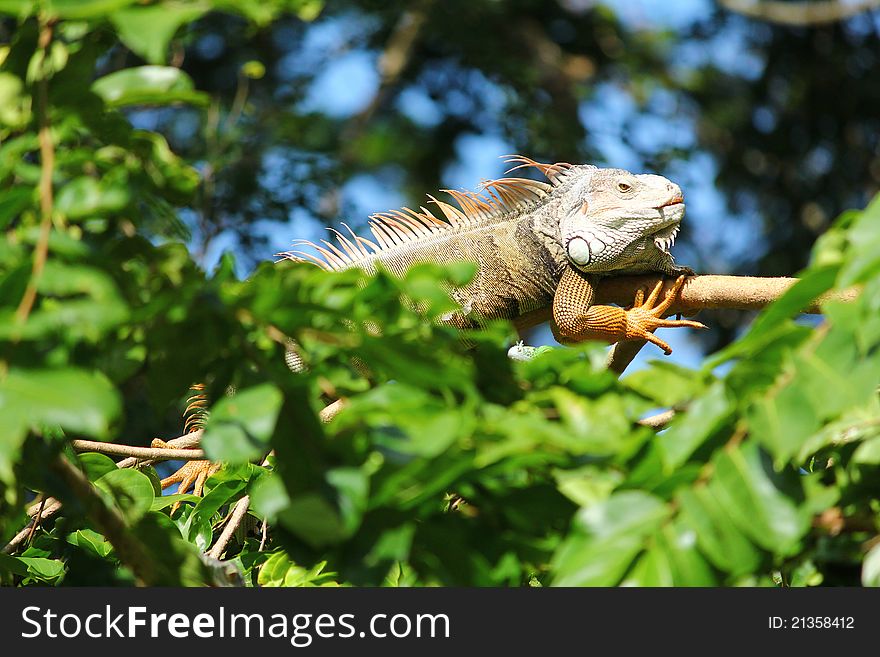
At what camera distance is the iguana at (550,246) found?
3666mm

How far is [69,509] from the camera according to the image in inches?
62.9

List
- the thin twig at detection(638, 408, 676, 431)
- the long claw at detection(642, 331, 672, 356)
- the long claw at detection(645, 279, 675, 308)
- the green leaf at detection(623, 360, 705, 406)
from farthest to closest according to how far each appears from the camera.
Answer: the long claw at detection(645, 279, 675, 308), the long claw at detection(642, 331, 672, 356), the thin twig at detection(638, 408, 676, 431), the green leaf at detection(623, 360, 705, 406)

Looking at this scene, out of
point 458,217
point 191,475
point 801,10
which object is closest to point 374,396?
point 191,475

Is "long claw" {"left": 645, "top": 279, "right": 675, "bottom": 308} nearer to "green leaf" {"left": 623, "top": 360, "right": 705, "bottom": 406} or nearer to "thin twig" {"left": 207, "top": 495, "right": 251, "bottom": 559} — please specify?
"thin twig" {"left": 207, "top": 495, "right": 251, "bottom": 559}

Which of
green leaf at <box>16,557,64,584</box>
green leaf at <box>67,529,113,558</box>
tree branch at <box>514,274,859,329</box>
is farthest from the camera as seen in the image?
tree branch at <box>514,274,859,329</box>

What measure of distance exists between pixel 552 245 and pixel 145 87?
2.64 m

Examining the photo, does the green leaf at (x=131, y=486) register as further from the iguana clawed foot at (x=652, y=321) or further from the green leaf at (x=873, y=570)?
the iguana clawed foot at (x=652, y=321)

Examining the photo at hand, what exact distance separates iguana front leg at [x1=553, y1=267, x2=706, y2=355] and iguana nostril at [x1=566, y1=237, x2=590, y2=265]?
0.05 meters

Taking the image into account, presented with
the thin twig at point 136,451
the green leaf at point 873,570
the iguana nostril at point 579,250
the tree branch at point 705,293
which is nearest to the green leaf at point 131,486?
the thin twig at point 136,451

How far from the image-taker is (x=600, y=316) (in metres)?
3.63

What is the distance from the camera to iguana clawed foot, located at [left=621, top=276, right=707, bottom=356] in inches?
136

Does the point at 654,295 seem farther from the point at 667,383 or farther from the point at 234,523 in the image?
the point at 667,383

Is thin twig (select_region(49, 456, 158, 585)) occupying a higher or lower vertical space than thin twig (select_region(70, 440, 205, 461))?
higher

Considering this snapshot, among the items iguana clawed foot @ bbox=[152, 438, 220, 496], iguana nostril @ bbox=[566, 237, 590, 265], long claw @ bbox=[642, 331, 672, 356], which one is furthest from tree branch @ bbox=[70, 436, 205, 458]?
iguana nostril @ bbox=[566, 237, 590, 265]
